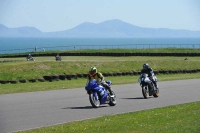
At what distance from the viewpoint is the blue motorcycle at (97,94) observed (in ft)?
62.0

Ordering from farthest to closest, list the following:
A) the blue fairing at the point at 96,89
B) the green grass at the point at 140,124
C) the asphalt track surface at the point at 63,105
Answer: the blue fairing at the point at 96,89, the asphalt track surface at the point at 63,105, the green grass at the point at 140,124

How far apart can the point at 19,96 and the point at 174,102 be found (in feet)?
21.4

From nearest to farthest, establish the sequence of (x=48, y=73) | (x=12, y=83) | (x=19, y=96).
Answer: (x=19, y=96)
(x=12, y=83)
(x=48, y=73)

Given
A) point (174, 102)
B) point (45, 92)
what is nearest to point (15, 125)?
point (174, 102)

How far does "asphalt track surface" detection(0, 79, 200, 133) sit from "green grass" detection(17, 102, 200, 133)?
Answer: 97cm

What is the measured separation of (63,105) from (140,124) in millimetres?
6611

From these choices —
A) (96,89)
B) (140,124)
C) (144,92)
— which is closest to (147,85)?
(144,92)

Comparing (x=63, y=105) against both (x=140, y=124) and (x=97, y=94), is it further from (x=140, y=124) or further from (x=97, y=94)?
(x=140, y=124)

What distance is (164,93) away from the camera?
25500mm

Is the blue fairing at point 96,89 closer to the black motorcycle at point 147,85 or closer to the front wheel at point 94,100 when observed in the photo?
the front wheel at point 94,100

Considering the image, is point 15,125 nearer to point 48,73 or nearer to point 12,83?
point 12,83

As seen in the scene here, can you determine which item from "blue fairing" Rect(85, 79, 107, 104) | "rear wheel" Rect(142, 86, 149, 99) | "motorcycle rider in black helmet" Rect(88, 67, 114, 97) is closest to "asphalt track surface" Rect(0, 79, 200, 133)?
"rear wheel" Rect(142, 86, 149, 99)

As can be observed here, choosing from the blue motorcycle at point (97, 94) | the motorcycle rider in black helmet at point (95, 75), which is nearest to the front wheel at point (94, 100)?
the blue motorcycle at point (97, 94)

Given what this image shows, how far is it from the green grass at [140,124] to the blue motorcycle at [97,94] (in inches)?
121
